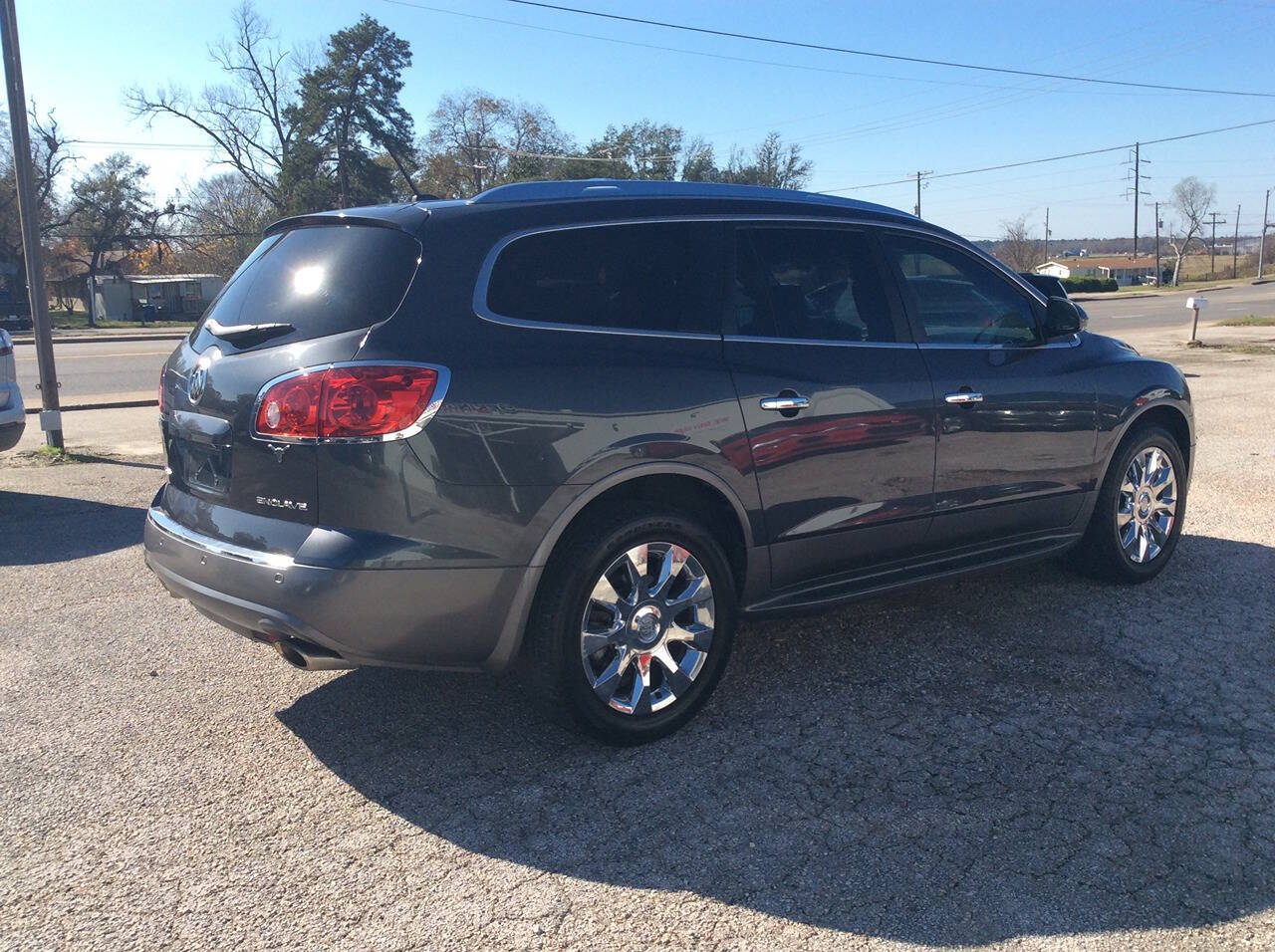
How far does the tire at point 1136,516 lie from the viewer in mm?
5258

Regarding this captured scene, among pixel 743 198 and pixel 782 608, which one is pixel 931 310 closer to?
pixel 743 198

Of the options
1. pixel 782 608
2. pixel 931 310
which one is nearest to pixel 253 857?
pixel 782 608

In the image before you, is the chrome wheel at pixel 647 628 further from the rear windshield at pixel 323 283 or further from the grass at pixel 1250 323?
the grass at pixel 1250 323

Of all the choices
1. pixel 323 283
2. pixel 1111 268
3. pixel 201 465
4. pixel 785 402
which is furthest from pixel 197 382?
pixel 1111 268

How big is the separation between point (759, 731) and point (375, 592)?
1.47 meters

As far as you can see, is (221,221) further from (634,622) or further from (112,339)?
(634,622)

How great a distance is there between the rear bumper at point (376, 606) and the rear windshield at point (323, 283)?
74cm

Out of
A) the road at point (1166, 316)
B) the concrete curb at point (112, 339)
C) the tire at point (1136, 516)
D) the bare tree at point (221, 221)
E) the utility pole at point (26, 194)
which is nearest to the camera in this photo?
the tire at point (1136, 516)

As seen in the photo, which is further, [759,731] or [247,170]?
[247,170]

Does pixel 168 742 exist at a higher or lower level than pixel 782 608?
lower

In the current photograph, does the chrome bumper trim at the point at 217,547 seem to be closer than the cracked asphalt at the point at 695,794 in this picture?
No

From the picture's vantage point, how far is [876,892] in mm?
2859

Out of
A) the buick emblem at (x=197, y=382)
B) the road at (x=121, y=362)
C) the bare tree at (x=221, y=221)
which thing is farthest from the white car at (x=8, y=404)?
the bare tree at (x=221, y=221)

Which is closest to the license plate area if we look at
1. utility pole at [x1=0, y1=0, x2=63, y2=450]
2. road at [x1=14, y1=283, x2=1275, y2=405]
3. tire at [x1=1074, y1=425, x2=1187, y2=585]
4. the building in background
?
tire at [x1=1074, y1=425, x2=1187, y2=585]
